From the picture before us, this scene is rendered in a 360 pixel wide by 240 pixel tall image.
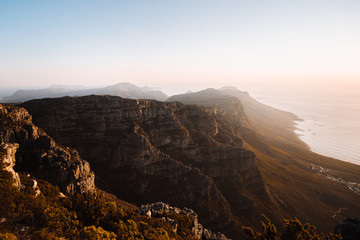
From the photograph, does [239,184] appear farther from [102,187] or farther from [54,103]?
[54,103]

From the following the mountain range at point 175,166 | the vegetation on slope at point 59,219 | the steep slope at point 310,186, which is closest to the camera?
the vegetation on slope at point 59,219

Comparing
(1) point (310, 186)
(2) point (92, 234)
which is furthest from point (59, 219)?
(1) point (310, 186)

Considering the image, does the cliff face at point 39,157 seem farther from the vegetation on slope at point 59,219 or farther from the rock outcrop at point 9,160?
the vegetation on slope at point 59,219

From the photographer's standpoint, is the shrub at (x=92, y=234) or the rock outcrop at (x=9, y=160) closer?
the shrub at (x=92, y=234)

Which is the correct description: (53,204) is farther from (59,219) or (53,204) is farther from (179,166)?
(179,166)

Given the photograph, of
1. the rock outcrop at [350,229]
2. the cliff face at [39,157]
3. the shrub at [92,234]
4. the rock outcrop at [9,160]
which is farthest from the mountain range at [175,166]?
the shrub at [92,234]

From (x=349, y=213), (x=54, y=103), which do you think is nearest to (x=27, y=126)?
(x=54, y=103)

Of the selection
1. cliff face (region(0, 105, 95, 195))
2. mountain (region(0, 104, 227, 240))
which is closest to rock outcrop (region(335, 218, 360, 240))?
mountain (region(0, 104, 227, 240))
